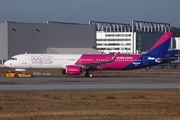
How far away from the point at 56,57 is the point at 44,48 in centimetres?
3583

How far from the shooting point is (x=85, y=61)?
2255 inches

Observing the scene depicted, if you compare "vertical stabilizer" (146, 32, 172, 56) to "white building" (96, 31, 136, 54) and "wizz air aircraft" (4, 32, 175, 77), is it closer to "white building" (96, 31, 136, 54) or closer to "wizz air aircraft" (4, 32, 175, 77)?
A: "wizz air aircraft" (4, 32, 175, 77)

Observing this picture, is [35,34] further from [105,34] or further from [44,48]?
[105,34]

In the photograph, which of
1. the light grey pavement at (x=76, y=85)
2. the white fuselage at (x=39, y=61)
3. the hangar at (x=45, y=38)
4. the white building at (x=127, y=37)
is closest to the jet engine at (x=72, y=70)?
the white fuselage at (x=39, y=61)

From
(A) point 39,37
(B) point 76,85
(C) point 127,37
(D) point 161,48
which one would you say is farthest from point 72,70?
(C) point 127,37

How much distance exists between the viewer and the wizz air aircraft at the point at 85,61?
55.7 metres

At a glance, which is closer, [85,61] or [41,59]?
[41,59]

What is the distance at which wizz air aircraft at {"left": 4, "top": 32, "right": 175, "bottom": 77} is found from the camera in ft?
183

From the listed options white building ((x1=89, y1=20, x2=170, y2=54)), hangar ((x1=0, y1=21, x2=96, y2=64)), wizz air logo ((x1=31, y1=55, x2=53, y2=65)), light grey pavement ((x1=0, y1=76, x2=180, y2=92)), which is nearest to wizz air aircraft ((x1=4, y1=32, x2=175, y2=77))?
wizz air logo ((x1=31, y1=55, x2=53, y2=65))

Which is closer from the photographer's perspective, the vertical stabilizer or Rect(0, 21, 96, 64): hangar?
the vertical stabilizer

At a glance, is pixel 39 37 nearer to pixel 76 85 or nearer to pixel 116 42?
pixel 76 85

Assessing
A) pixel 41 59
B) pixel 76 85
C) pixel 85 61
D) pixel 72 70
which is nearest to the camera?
pixel 76 85

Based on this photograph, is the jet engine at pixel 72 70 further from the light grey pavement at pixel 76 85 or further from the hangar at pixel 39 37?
the hangar at pixel 39 37

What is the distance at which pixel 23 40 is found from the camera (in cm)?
8894
